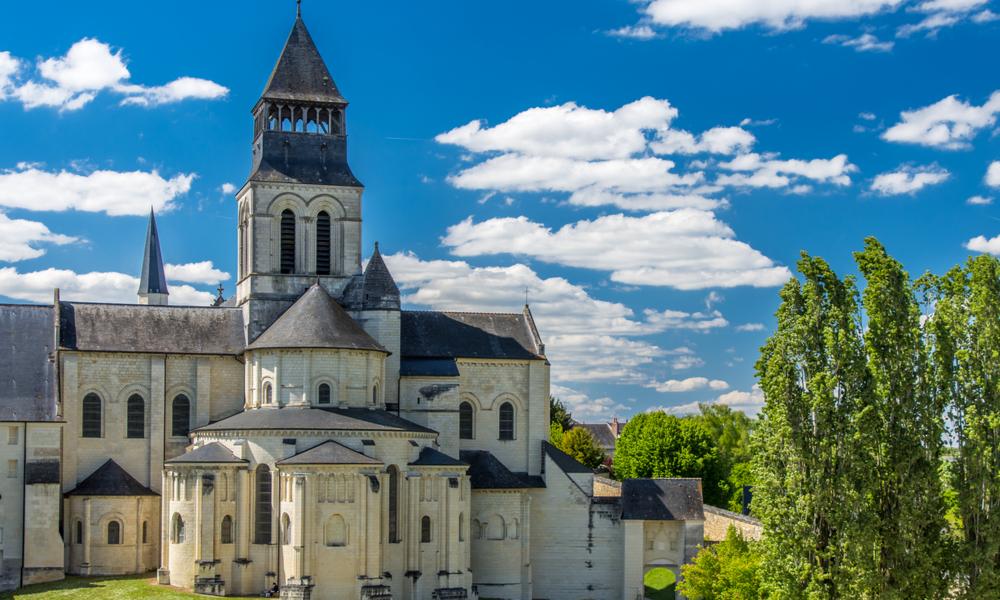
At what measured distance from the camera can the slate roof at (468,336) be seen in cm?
6269

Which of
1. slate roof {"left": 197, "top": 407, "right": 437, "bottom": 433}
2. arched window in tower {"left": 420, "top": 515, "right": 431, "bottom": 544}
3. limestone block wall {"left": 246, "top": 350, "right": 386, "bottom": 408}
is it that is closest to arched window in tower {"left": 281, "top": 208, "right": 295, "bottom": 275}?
limestone block wall {"left": 246, "top": 350, "right": 386, "bottom": 408}

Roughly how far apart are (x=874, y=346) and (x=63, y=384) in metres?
37.5

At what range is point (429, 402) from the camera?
2372 inches

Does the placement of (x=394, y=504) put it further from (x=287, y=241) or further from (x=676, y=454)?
(x=676, y=454)

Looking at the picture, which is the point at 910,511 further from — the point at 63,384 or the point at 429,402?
the point at 63,384

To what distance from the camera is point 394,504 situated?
5397 cm

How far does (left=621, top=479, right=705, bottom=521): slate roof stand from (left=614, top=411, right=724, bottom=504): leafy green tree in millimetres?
15841

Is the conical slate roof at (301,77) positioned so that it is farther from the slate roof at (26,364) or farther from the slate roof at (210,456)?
the slate roof at (210,456)

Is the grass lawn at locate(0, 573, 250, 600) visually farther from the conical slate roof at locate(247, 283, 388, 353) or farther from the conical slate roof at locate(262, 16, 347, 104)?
the conical slate roof at locate(262, 16, 347, 104)

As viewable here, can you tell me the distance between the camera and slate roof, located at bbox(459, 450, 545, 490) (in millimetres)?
58812

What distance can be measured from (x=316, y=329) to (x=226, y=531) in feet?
31.8

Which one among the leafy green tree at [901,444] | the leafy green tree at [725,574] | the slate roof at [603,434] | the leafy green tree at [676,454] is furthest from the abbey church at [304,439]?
the slate roof at [603,434]

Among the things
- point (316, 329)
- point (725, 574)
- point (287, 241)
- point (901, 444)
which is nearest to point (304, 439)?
point (316, 329)

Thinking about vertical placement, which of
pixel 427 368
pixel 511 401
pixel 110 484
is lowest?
pixel 110 484
